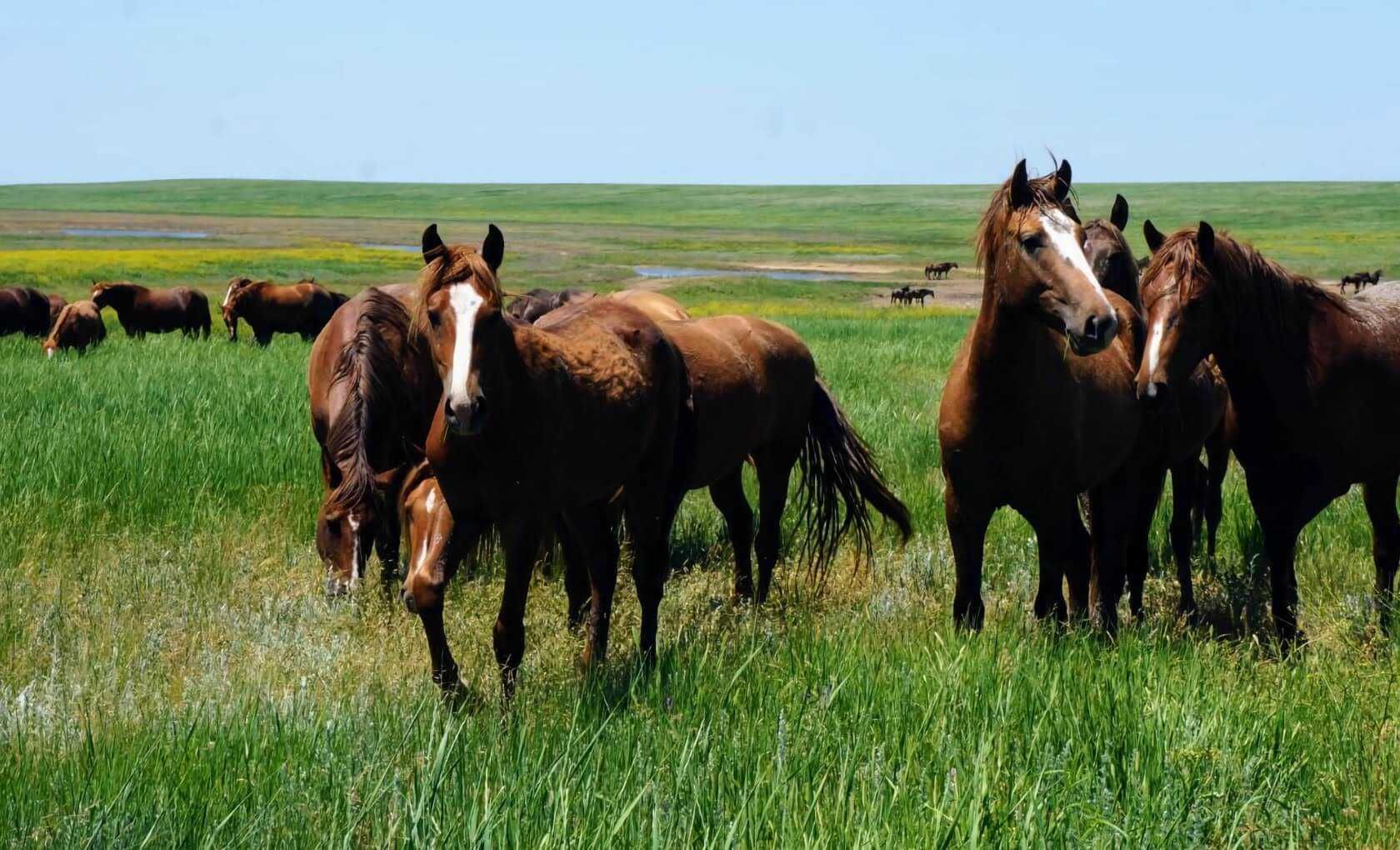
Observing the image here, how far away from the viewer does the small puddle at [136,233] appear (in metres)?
89.9

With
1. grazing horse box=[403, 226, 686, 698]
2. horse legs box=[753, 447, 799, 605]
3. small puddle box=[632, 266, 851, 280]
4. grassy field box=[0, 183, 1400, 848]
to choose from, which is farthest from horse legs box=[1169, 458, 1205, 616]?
small puddle box=[632, 266, 851, 280]

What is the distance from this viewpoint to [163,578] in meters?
6.82

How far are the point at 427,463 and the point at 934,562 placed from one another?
138 inches

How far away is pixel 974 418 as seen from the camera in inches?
210

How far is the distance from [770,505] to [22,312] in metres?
23.3

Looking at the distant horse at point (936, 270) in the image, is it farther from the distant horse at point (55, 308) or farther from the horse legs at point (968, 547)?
the horse legs at point (968, 547)

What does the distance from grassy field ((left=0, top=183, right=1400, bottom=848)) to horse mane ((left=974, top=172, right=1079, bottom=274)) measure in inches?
62.4

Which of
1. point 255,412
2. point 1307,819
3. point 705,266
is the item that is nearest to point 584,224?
point 705,266

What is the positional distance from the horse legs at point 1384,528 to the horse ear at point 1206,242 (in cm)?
171

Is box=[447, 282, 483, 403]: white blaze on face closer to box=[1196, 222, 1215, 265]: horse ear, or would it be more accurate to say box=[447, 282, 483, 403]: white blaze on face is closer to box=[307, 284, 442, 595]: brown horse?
box=[307, 284, 442, 595]: brown horse

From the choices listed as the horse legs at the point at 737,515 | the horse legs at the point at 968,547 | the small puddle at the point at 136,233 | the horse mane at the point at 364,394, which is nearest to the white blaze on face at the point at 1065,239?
the horse legs at the point at 968,547

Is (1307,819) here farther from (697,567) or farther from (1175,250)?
(697,567)

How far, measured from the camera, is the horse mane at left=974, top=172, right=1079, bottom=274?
5.04 metres

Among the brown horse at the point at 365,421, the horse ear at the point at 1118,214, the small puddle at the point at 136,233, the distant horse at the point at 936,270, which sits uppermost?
the horse ear at the point at 1118,214
